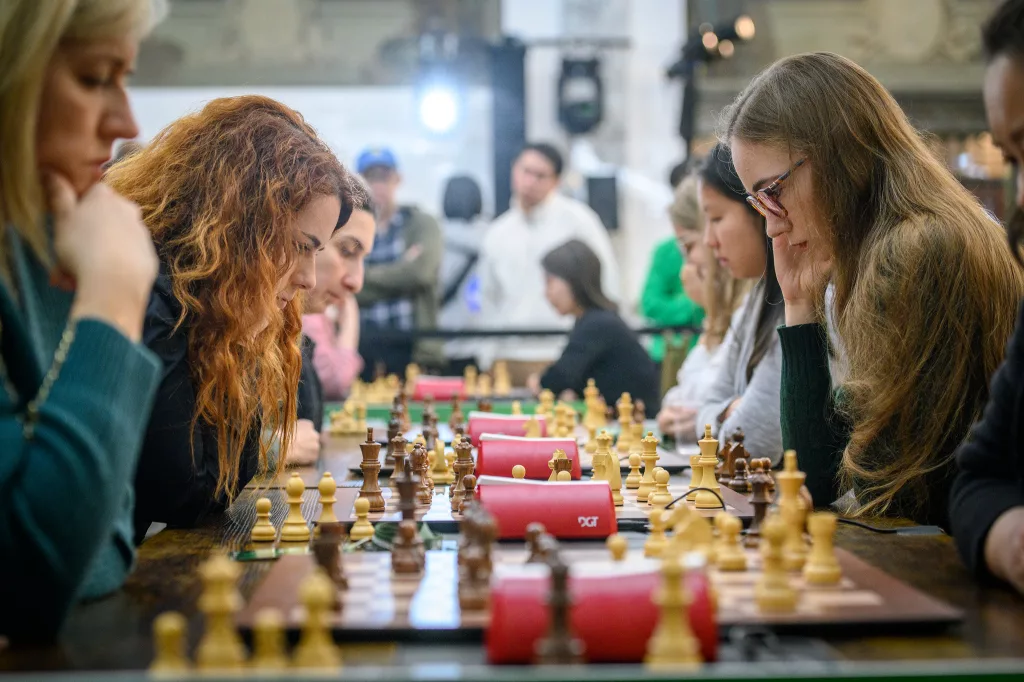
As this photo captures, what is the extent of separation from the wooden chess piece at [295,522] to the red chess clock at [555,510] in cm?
27

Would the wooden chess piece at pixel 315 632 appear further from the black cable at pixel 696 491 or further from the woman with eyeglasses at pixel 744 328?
the woman with eyeglasses at pixel 744 328

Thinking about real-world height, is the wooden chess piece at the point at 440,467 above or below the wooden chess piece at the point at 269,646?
above

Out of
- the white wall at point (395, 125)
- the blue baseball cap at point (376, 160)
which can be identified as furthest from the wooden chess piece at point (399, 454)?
the white wall at point (395, 125)

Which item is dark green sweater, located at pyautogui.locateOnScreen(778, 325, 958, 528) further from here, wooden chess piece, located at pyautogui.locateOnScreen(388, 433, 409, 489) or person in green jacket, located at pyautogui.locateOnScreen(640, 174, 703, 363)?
person in green jacket, located at pyautogui.locateOnScreen(640, 174, 703, 363)

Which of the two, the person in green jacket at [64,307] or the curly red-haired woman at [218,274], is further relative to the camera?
the curly red-haired woman at [218,274]

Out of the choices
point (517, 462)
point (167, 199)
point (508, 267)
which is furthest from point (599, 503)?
point (508, 267)

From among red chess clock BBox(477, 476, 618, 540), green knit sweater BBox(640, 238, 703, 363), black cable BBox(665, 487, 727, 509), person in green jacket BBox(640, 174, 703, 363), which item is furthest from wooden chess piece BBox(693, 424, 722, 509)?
green knit sweater BBox(640, 238, 703, 363)

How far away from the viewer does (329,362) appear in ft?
17.1

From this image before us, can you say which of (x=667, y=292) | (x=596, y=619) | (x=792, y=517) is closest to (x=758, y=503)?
(x=792, y=517)

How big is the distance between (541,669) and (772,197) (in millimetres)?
1595

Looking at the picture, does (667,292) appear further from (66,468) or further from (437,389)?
(66,468)

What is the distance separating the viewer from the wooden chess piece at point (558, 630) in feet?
3.35

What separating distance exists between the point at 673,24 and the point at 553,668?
29.5ft

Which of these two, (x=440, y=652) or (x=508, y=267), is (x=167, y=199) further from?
(x=508, y=267)
